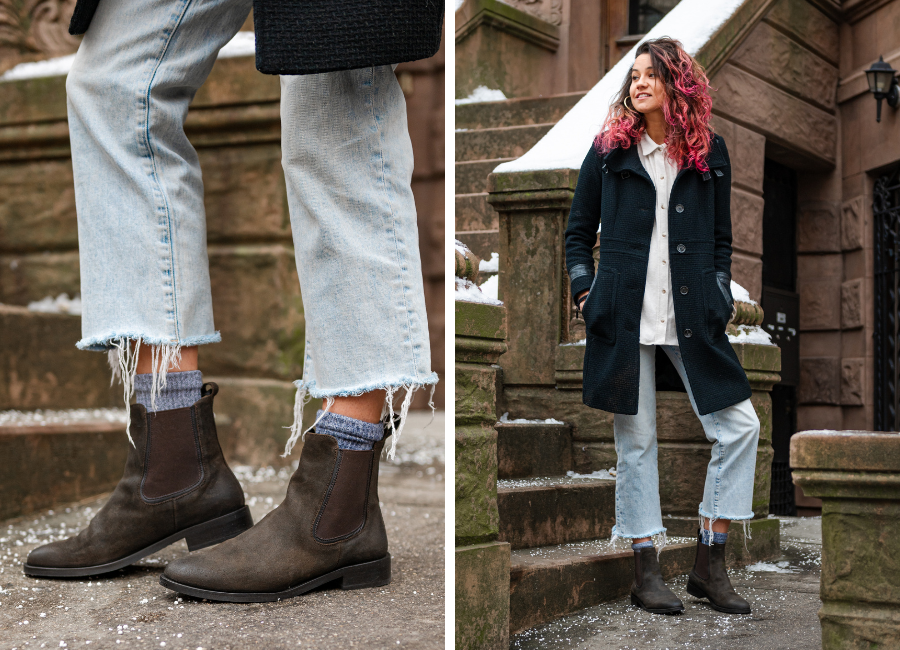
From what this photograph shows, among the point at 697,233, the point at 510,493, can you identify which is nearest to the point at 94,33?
the point at 510,493

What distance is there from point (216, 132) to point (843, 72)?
83.6 inches

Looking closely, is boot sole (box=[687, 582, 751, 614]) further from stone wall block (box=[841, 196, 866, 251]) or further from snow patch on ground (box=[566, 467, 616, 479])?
stone wall block (box=[841, 196, 866, 251])

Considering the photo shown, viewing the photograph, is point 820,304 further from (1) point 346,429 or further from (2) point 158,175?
(2) point 158,175

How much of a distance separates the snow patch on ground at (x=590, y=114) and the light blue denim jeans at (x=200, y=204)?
25 cm

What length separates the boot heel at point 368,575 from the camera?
152 cm

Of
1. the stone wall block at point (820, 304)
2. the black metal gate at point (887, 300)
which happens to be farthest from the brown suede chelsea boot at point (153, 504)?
the black metal gate at point (887, 300)

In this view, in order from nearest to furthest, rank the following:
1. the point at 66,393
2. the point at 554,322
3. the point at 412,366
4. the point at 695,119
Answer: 1. the point at 412,366
2. the point at 554,322
3. the point at 695,119
4. the point at 66,393

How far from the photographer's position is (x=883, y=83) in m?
1.92

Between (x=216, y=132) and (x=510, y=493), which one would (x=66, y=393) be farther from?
(x=510, y=493)

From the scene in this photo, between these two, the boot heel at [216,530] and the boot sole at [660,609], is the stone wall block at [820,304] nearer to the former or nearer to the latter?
the boot sole at [660,609]

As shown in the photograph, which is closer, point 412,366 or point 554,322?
point 412,366

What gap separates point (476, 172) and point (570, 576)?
0.86 m

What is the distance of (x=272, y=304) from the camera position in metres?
3.07

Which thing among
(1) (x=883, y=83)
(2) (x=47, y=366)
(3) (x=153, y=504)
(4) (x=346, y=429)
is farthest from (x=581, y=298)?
(2) (x=47, y=366)
